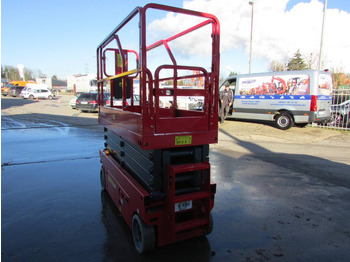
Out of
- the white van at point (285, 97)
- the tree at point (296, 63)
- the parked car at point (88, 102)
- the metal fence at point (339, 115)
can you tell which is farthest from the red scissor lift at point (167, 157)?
the tree at point (296, 63)

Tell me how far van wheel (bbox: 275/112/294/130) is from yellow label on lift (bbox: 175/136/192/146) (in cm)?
947

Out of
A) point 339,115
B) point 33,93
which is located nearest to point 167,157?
point 339,115

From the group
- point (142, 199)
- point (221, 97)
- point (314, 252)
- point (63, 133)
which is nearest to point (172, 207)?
point (142, 199)

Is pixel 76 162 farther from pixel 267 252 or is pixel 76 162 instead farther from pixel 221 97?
pixel 221 97

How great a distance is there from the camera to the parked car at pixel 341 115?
11695mm

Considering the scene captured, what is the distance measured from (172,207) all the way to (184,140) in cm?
73

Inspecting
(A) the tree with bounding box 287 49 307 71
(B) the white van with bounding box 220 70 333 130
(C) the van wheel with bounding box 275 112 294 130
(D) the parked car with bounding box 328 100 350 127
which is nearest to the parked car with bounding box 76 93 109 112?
(B) the white van with bounding box 220 70 333 130

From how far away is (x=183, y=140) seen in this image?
9.05 ft

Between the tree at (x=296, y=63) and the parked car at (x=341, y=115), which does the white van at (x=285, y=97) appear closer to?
the parked car at (x=341, y=115)

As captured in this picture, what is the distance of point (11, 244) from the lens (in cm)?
303

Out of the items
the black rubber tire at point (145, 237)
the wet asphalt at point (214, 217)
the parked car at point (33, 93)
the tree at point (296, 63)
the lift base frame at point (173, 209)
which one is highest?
the tree at point (296, 63)

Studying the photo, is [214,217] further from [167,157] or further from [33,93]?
[33,93]

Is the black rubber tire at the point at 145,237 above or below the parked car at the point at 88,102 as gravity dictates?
below

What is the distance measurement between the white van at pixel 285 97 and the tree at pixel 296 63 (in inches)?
1032
